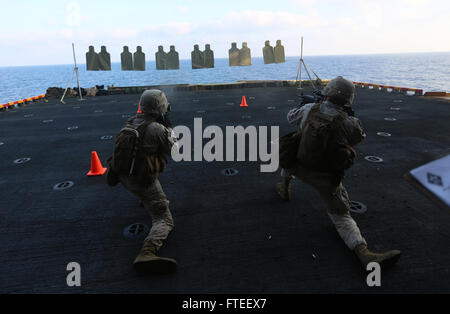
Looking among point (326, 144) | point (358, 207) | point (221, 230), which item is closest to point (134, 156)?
point (221, 230)

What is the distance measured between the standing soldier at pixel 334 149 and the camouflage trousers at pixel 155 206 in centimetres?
200

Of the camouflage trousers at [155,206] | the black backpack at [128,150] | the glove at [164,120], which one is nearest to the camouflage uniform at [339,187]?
the glove at [164,120]

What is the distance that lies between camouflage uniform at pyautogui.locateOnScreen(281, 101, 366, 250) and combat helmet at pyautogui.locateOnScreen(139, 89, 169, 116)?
1.93 meters

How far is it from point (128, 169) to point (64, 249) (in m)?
1.45

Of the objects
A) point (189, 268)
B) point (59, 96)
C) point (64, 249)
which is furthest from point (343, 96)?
point (59, 96)

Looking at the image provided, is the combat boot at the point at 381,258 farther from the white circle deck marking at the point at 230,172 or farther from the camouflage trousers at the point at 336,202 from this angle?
the white circle deck marking at the point at 230,172

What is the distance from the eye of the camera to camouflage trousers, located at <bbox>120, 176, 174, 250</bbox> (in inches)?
130

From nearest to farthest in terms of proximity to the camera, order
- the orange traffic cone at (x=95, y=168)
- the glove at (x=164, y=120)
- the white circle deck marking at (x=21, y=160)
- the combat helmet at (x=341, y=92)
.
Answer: the combat helmet at (x=341, y=92), the glove at (x=164, y=120), the orange traffic cone at (x=95, y=168), the white circle deck marking at (x=21, y=160)

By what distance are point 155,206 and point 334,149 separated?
2.45 metres

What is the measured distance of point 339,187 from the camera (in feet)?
11.2

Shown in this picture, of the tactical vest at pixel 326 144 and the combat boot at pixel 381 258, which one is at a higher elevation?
the tactical vest at pixel 326 144

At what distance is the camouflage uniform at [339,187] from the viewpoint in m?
3.17

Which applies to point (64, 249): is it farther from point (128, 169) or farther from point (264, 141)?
point (264, 141)

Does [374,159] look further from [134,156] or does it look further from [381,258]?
[134,156]
